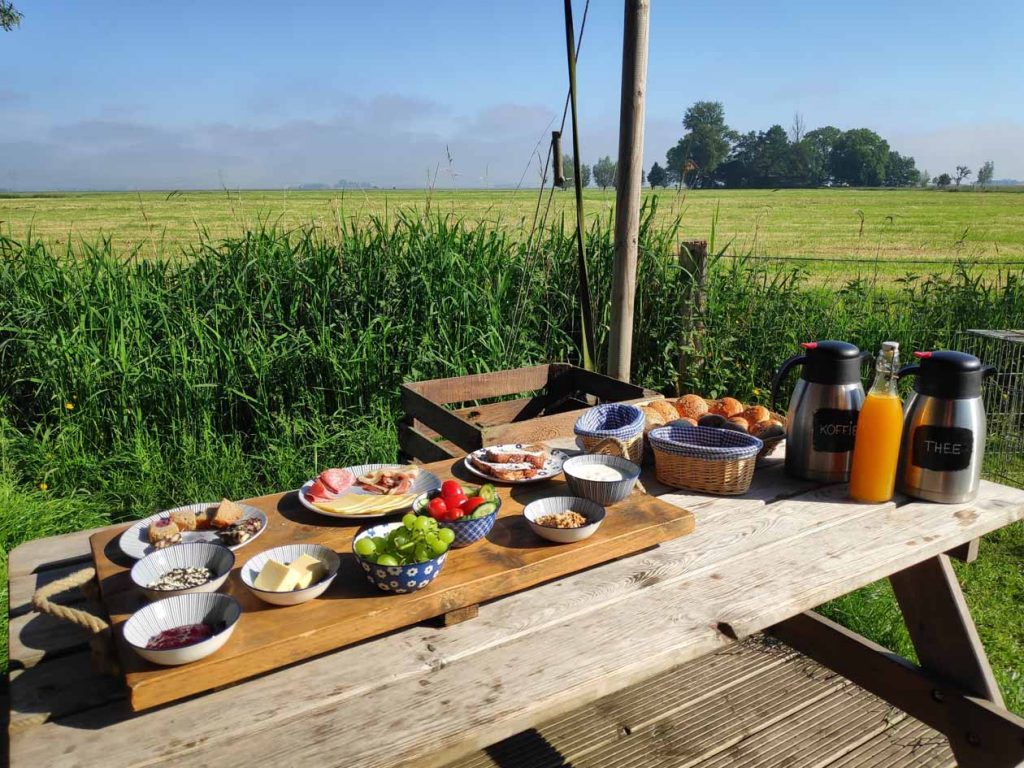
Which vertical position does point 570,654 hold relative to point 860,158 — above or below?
below

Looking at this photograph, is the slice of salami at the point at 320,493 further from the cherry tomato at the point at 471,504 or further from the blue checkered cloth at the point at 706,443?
the blue checkered cloth at the point at 706,443

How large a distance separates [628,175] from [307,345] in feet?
5.88

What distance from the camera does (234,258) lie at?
409 centimetres

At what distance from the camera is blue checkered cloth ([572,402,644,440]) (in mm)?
1977

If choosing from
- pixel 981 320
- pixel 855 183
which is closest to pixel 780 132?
pixel 855 183

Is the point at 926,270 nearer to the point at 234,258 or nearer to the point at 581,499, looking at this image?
the point at 234,258

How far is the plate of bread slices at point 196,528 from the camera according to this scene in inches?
59.4

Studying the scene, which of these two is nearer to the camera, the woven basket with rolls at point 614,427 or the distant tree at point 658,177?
the woven basket with rolls at point 614,427

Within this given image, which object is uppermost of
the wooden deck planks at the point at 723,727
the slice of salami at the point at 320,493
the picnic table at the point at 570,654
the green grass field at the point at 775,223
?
the green grass field at the point at 775,223

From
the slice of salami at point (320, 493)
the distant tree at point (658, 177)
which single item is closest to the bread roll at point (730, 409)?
the slice of salami at point (320, 493)

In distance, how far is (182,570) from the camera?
4.51 ft

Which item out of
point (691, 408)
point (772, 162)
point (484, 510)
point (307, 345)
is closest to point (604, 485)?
point (484, 510)

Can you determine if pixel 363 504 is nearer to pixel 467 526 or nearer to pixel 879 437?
pixel 467 526

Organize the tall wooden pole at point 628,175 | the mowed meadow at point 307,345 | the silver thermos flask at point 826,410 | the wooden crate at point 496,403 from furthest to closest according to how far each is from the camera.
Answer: the mowed meadow at point 307,345 < the tall wooden pole at point 628,175 < the wooden crate at point 496,403 < the silver thermos flask at point 826,410
